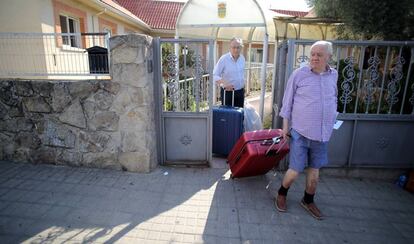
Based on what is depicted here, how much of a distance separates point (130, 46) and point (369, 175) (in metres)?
3.60

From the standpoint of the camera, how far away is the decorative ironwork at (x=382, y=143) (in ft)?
12.0

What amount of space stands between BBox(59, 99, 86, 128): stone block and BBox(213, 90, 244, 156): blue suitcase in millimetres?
1828

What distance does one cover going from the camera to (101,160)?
12.3 feet

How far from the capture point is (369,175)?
379 cm

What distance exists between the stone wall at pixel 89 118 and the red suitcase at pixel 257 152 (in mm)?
1220

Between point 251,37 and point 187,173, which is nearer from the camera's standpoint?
point 187,173

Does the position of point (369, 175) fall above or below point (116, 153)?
below

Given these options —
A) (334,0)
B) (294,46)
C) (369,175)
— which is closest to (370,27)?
(334,0)

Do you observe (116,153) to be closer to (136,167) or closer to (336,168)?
(136,167)

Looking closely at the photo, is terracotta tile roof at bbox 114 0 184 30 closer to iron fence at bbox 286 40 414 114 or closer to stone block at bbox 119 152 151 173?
stone block at bbox 119 152 151 173

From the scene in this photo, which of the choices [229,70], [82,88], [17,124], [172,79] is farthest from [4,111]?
[229,70]

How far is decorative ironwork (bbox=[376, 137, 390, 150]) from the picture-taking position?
3668 millimetres

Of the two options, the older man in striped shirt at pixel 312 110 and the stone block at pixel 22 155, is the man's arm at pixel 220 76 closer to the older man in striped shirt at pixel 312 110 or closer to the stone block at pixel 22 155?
the older man in striped shirt at pixel 312 110

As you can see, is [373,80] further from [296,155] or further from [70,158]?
[70,158]
